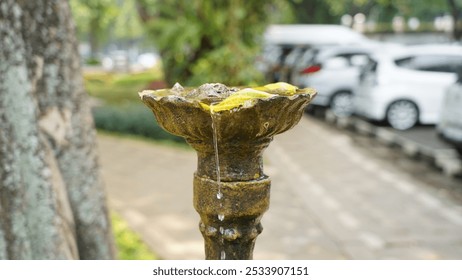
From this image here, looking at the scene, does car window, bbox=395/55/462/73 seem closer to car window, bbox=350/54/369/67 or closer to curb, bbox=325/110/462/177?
curb, bbox=325/110/462/177

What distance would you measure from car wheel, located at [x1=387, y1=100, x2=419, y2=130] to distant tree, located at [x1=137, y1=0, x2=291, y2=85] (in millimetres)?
2851

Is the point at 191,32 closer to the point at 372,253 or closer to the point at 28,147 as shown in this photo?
the point at 372,253

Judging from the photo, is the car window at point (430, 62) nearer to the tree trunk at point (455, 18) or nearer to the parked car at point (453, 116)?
the parked car at point (453, 116)

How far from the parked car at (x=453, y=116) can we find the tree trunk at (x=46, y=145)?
598 cm

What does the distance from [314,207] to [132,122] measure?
658 cm

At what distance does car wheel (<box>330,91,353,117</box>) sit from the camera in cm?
1520

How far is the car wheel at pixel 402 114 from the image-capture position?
→ 12812 mm

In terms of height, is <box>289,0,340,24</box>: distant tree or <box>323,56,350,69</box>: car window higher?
<box>289,0,340,24</box>: distant tree

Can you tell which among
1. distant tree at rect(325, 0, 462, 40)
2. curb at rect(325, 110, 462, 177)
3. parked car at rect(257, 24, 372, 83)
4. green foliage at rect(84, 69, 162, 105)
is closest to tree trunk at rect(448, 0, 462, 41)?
distant tree at rect(325, 0, 462, 40)

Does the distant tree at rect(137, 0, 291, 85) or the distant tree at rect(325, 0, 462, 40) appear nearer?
the distant tree at rect(137, 0, 291, 85)

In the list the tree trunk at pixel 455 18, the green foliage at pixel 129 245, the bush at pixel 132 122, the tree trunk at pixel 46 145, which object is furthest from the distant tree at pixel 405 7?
the tree trunk at pixel 46 145

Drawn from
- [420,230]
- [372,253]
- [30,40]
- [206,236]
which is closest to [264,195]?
[206,236]
